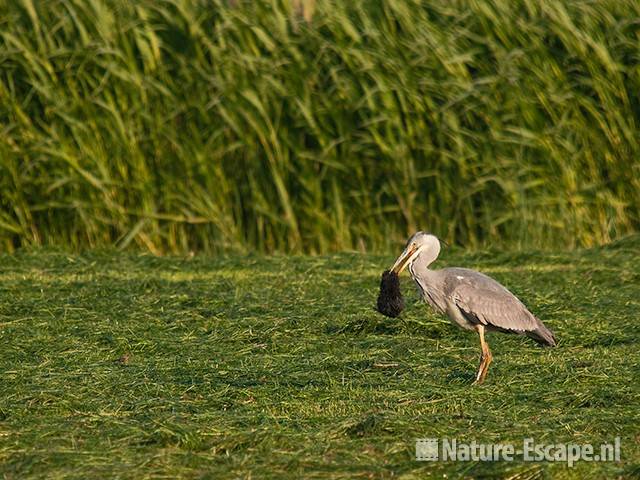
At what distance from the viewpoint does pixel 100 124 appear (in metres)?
9.77

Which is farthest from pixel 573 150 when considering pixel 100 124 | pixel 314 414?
pixel 314 414

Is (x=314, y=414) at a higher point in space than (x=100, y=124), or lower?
lower

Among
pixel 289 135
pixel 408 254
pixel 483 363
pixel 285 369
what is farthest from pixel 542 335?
pixel 289 135

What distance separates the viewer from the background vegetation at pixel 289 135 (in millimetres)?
9734

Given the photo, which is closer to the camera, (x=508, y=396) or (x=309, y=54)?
(x=508, y=396)

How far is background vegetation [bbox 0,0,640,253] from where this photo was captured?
973 centimetres

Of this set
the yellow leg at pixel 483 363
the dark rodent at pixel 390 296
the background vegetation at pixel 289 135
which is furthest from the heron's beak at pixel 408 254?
the background vegetation at pixel 289 135

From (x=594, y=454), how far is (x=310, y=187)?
5302 millimetres

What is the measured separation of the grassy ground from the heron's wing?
0.66ft

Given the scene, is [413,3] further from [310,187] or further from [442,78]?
[310,187]

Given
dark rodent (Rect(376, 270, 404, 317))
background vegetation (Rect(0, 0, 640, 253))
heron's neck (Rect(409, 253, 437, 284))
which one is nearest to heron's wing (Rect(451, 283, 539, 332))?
heron's neck (Rect(409, 253, 437, 284))

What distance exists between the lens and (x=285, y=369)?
618 cm

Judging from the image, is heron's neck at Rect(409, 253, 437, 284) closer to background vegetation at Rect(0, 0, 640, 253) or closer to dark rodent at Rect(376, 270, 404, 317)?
dark rodent at Rect(376, 270, 404, 317)

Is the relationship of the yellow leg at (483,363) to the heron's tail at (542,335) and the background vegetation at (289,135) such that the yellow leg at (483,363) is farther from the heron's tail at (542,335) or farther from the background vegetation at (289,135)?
the background vegetation at (289,135)
